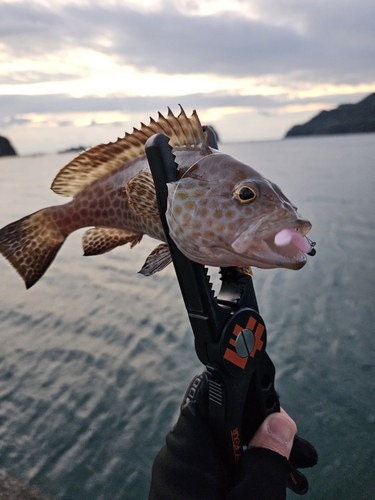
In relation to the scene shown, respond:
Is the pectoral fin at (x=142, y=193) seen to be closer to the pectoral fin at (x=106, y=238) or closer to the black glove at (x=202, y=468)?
the pectoral fin at (x=106, y=238)

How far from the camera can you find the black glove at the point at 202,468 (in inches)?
48.9

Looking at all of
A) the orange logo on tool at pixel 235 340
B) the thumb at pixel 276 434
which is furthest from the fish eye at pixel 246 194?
the thumb at pixel 276 434

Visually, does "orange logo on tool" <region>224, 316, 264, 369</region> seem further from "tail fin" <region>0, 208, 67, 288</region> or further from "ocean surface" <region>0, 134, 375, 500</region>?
"ocean surface" <region>0, 134, 375, 500</region>

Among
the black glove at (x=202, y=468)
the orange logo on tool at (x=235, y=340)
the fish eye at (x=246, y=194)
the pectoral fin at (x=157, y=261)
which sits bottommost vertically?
the black glove at (x=202, y=468)

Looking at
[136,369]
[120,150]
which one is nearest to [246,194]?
[120,150]

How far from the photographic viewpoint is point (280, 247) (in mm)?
973

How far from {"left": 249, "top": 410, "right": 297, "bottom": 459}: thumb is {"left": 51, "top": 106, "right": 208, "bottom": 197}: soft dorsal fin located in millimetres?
874

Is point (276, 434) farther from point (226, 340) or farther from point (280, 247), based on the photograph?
point (280, 247)

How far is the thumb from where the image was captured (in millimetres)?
1333

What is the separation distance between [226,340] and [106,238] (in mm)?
599

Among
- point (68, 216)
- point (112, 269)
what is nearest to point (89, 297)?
point (112, 269)

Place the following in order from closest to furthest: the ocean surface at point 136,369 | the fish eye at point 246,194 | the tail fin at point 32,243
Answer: the fish eye at point 246,194 < the tail fin at point 32,243 < the ocean surface at point 136,369

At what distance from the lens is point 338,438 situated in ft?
10.8

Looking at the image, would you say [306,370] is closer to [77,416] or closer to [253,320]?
[77,416]
